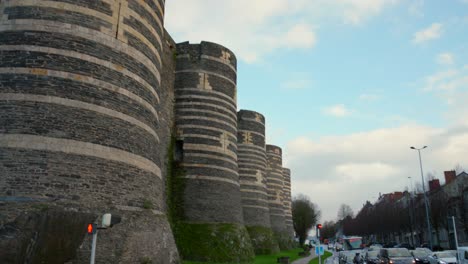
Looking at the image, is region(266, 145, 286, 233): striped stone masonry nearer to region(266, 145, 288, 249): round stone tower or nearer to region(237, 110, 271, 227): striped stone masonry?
region(266, 145, 288, 249): round stone tower

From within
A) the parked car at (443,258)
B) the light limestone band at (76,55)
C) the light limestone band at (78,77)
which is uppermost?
the light limestone band at (76,55)

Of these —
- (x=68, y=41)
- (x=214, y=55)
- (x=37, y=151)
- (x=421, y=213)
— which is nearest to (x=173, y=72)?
(x=214, y=55)

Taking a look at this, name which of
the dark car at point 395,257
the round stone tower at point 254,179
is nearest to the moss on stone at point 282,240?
the round stone tower at point 254,179

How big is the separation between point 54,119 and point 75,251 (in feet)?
13.5

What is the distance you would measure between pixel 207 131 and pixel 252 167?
1392 centimetres

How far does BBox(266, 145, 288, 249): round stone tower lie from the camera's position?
4694 centimetres

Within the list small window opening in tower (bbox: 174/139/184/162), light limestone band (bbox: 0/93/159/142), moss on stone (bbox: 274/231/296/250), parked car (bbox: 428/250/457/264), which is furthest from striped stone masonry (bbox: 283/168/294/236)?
light limestone band (bbox: 0/93/159/142)

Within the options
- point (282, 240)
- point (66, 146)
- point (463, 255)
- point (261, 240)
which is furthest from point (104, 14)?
point (282, 240)

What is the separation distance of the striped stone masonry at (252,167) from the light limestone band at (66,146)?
22677 mm

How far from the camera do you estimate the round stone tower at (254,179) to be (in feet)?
116

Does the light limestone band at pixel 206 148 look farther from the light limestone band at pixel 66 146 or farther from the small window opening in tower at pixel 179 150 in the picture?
the light limestone band at pixel 66 146

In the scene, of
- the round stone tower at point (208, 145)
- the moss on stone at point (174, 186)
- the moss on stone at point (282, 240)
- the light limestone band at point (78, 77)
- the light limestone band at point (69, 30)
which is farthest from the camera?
the moss on stone at point (282, 240)

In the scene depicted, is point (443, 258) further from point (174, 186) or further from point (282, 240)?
point (282, 240)

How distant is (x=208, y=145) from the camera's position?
998 inches
